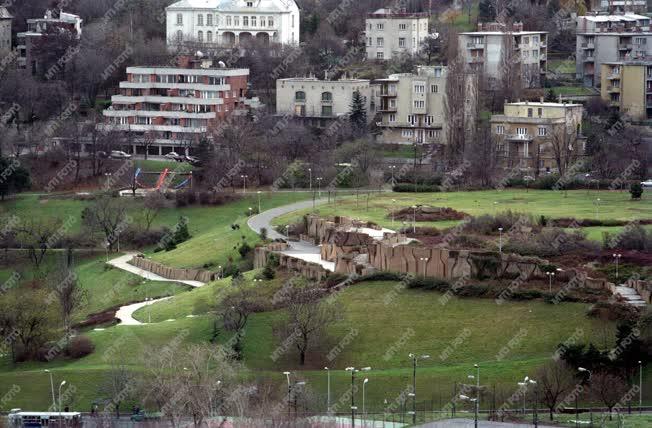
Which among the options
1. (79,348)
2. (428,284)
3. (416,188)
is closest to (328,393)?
(428,284)

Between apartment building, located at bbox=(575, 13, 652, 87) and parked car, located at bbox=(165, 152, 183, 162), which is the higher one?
apartment building, located at bbox=(575, 13, 652, 87)

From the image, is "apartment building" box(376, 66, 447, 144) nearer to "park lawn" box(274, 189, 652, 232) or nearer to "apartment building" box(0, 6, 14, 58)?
"park lawn" box(274, 189, 652, 232)

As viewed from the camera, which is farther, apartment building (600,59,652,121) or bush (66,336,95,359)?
apartment building (600,59,652,121)

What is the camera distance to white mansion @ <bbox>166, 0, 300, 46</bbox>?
100438 millimetres

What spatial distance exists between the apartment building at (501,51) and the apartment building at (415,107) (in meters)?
2.36

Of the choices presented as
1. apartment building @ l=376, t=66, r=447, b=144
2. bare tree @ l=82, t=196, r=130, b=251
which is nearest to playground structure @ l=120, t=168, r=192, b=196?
bare tree @ l=82, t=196, r=130, b=251

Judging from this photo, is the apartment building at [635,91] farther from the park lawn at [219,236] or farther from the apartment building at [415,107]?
the park lawn at [219,236]

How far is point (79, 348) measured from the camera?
5956 centimetres

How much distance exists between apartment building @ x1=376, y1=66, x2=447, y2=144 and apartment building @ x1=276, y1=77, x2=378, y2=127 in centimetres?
74

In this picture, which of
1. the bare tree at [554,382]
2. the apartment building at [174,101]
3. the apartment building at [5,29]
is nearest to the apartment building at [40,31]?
the apartment building at [5,29]

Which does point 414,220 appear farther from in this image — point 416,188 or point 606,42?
point 606,42

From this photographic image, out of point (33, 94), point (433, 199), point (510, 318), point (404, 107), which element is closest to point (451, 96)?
point (404, 107)

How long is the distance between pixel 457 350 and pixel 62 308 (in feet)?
42.2

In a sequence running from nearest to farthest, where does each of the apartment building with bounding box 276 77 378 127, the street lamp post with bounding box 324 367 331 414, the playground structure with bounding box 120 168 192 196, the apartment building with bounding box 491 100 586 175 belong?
the street lamp post with bounding box 324 367 331 414 < the playground structure with bounding box 120 168 192 196 < the apartment building with bounding box 491 100 586 175 < the apartment building with bounding box 276 77 378 127
